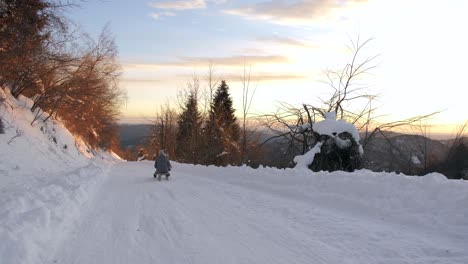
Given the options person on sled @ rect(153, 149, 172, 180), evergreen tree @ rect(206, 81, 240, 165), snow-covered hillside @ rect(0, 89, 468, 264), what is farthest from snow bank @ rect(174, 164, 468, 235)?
evergreen tree @ rect(206, 81, 240, 165)

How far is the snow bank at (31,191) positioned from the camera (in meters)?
5.73

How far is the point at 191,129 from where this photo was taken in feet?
142

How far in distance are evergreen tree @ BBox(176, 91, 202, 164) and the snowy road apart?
98.5 ft

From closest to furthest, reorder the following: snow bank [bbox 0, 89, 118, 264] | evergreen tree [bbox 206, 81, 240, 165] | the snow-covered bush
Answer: snow bank [bbox 0, 89, 118, 264], the snow-covered bush, evergreen tree [bbox 206, 81, 240, 165]

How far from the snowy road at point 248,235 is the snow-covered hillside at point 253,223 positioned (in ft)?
0.05

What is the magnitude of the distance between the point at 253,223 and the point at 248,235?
3.42ft

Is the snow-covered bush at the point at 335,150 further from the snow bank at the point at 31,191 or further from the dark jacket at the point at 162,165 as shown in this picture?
the snow bank at the point at 31,191

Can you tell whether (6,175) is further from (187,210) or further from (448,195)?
(448,195)

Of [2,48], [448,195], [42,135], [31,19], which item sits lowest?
[448,195]

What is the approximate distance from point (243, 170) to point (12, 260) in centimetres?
1412

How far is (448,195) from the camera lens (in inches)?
319

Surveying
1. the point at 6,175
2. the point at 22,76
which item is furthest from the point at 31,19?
the point at 22,76

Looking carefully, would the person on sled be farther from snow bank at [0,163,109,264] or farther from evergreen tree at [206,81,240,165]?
evergreen tree at [206,81,240,165]

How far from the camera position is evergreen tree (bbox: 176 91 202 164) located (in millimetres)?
41562
